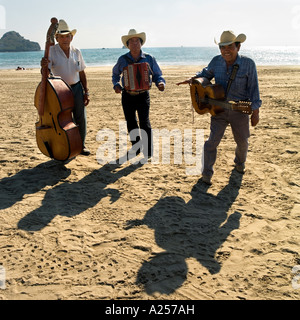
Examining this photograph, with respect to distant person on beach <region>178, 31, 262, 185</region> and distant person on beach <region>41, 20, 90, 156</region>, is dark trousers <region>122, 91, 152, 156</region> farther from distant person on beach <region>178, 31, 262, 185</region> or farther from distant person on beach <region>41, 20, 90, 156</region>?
distant person on beach <region>178, 31, 262, 185</region>

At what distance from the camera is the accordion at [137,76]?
14.3 ft

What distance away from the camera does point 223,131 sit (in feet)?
12.9

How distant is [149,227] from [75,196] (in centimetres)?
117

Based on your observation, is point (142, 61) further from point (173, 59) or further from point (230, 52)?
point (173, 59)

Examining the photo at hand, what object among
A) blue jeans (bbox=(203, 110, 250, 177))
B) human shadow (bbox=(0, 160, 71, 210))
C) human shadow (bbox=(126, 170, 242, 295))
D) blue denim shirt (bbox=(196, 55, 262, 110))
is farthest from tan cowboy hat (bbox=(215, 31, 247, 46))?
human shadow (bbox=(0, 160, 71, 210))

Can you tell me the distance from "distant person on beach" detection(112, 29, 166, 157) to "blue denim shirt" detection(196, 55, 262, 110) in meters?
1.07

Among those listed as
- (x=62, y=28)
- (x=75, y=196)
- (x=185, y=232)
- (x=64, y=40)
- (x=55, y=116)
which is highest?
(x=62, y=28)

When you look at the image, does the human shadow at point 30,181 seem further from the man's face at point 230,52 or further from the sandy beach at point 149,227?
the man's face at point 230,52

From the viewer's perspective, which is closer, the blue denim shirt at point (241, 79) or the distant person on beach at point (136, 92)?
the blue denim shirt at point (241, 79)

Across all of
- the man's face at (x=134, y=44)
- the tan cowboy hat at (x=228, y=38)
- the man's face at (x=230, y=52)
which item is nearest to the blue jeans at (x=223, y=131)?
the man's face at (x=230, y=52)

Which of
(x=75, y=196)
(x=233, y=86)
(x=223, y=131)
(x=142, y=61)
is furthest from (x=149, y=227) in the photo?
(x=142, y=61)

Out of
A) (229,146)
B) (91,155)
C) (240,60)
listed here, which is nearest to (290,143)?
(229,146)

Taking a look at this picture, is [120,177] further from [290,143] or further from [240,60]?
[290,143]

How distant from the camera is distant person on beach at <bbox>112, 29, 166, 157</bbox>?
444 cm
